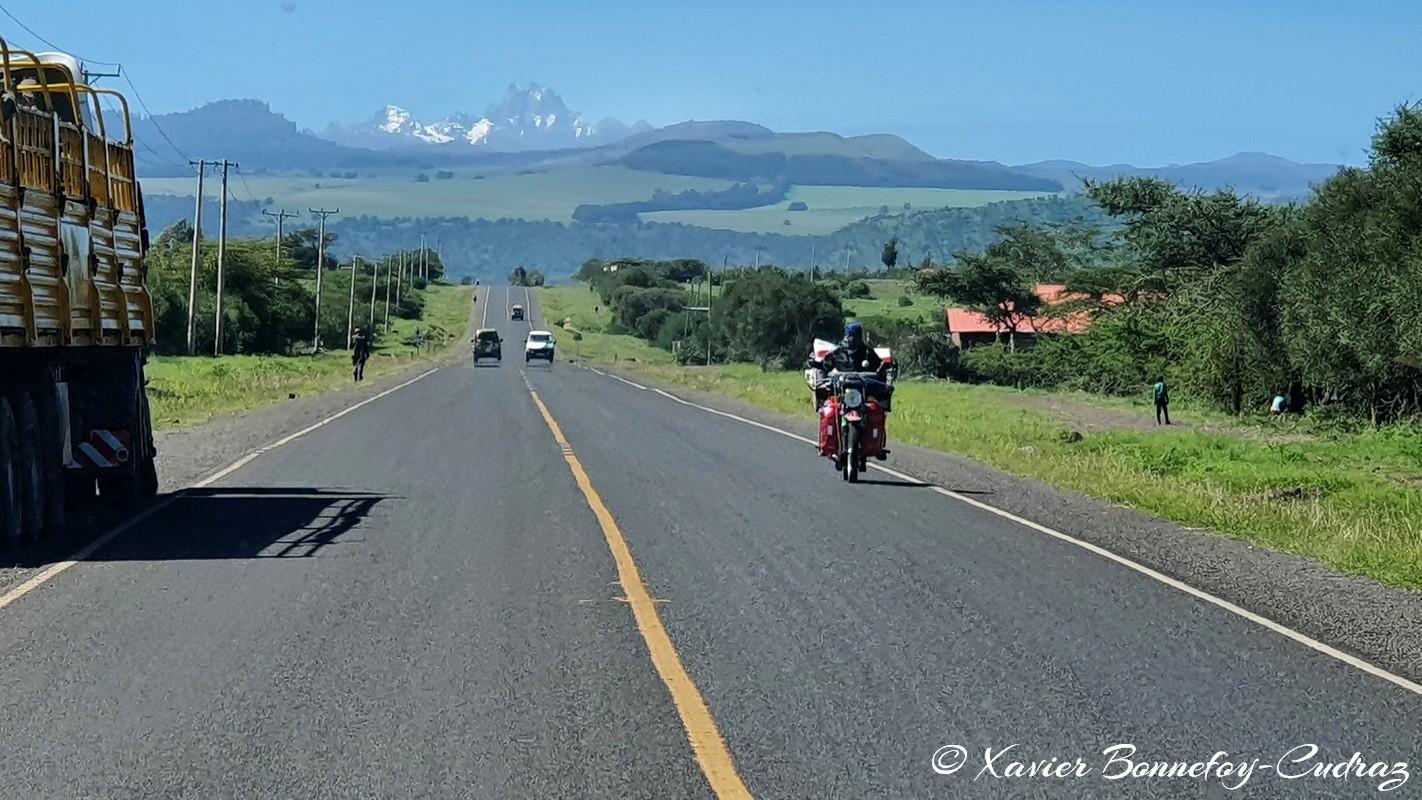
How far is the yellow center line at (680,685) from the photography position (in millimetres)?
6867

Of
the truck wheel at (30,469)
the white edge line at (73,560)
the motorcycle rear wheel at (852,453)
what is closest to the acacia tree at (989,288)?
the motorcycle rear wheel at (852,453)

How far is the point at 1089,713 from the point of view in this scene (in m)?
7.97

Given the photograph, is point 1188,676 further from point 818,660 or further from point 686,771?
point 686,771

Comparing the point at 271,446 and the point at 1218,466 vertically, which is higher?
the point at 1218,466

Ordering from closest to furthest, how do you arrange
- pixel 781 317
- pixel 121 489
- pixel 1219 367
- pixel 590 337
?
pixel 121 489
pixel 1219 367
pixel 781 317
pixel 590 337

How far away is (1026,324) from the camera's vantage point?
90.1 m

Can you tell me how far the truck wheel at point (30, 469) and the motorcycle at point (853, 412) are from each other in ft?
29.3

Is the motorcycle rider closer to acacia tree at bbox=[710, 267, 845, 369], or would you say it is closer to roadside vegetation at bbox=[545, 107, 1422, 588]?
Answer: roadside vegetation at bbox=[545, 107, 1422, 588]

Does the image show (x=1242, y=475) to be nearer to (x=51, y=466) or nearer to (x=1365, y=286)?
(x=1365, y=286)

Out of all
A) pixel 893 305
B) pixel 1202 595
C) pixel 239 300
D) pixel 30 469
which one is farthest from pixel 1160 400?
pixel 893 305

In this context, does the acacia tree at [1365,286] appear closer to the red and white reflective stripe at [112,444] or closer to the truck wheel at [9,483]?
the red and white reflective stripe at [112,444]

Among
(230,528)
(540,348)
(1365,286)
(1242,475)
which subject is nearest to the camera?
(230,528)

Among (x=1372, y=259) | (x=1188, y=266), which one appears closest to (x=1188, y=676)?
(x=1372, y=259)

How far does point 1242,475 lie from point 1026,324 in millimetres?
64627
